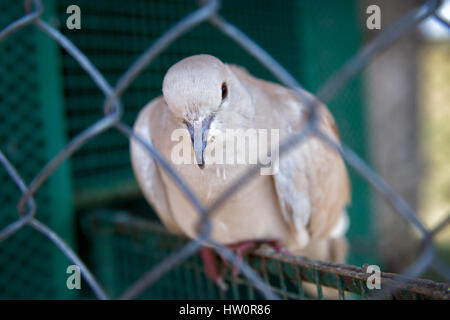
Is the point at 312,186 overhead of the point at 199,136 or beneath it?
beneath

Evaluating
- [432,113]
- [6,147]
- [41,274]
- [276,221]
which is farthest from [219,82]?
[432,113]

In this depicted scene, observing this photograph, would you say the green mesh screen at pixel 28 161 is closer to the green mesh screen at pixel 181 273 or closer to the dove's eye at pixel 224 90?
the green mesh screen at pixel 181 273

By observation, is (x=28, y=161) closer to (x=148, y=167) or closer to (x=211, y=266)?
(x=148, y=167)

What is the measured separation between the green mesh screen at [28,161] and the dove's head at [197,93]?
1.58 m

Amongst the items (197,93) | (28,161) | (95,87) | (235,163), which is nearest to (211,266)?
(235,163)

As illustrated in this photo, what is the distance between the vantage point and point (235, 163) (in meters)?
1.38

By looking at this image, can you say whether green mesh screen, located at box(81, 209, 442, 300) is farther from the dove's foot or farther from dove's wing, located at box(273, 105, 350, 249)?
dove's wing, located at box(273, 105, 350, 249)

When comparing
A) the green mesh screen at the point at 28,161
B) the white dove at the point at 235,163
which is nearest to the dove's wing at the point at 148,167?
the white dove at the point at 235,163

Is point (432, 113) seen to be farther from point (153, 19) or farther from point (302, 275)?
point (302, 275)

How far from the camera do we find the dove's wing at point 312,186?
1.54 meters

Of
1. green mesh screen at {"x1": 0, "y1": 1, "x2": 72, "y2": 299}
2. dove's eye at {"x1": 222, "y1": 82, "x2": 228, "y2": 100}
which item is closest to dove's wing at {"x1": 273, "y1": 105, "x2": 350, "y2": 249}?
dove's eye at {"x1": 222, "y1": 82, "x2": 228, "y2": 100}

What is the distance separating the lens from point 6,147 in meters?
2.37

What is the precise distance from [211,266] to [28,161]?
4.56ft

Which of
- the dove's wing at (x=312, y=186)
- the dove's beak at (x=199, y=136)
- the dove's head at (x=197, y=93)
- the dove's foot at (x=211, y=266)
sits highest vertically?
the dove's head at (x=197, y=93)
